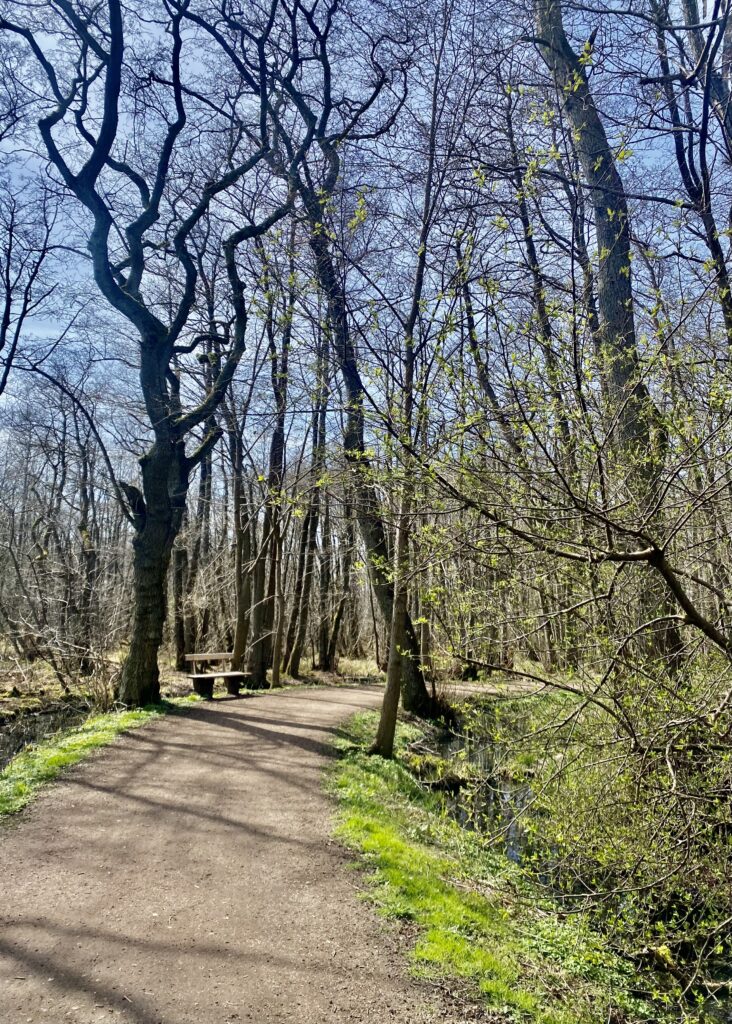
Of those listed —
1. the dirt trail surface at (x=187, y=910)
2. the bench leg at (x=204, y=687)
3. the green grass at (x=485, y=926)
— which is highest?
the bench leg at (x=204, y=687)

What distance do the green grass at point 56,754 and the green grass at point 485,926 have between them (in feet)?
9.90

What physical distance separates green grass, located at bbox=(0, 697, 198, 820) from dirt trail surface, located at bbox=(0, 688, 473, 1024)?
0.19m

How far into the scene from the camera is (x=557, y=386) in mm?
3537

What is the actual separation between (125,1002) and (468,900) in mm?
2838

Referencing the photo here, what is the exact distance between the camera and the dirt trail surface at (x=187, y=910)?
339 centimetres

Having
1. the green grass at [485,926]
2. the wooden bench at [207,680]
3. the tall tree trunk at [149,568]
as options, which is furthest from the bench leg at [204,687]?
the green grass at [485,926]

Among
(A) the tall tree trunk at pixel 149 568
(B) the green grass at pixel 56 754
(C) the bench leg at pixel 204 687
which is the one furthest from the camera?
(C) the bench leg at pixel 204 687

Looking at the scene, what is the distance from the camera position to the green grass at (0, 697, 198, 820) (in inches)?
241

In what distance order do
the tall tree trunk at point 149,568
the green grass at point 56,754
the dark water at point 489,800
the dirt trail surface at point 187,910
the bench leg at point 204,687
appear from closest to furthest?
the dirt trail surface at point 187,910 < the dark water at point 489,800 < the green grass at point 56,754 < the tall tree trunk at point 149,568 < the bench leg at point 204,687

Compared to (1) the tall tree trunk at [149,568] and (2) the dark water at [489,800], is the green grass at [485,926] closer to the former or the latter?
(2) the dark water at [489,800]

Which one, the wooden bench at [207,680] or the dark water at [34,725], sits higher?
the wooden bench at [207,680]

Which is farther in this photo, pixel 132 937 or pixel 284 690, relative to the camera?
pixel 284 690

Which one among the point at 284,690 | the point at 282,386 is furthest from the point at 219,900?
the point at 284,690

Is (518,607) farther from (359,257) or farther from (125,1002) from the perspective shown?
(359,257)
